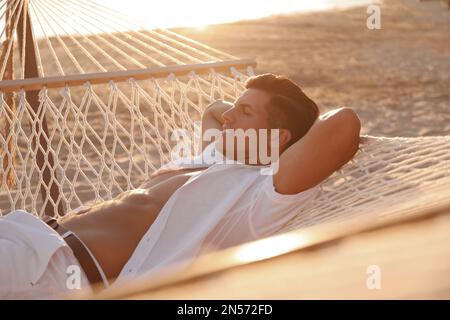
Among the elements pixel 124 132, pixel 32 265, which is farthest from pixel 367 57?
pixel 32 265

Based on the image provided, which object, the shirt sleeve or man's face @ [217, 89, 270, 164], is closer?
the shirt sleeve

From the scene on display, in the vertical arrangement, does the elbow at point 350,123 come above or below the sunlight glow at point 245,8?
above

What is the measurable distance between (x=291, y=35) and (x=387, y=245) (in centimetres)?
966

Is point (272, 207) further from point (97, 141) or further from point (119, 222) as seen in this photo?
point (97, 141)

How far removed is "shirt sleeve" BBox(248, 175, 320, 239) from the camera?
5.50 ft

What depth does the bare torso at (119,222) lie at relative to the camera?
1698 millimetres

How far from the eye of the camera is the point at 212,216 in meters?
1.75

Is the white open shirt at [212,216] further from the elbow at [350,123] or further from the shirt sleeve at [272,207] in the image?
the elbow at [350,123]

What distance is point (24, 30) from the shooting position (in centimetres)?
282

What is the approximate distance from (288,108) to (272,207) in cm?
31

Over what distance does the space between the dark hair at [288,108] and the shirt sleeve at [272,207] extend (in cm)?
21

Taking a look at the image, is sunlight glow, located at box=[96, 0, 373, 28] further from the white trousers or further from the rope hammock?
the white trousers

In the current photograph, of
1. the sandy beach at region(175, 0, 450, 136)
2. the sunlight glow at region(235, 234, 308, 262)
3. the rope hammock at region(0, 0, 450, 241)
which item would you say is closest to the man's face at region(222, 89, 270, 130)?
the rope hammock at region(0, 0, 450, 241)

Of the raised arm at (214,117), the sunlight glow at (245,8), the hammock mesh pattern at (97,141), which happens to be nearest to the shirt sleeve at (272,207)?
the raised arm at (214,117)
